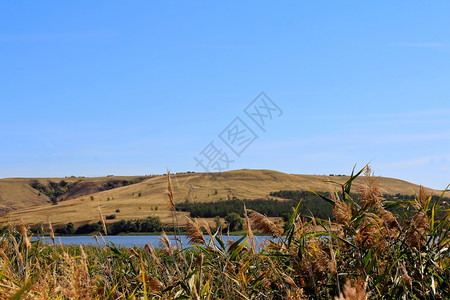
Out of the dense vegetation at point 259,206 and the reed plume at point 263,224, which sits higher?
the reed plume at point 263,224

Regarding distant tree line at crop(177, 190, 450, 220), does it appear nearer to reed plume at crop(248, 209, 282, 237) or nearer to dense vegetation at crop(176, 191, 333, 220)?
dense vegetation at crop(176, 191, 333, 220)

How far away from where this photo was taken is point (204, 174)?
11994cm

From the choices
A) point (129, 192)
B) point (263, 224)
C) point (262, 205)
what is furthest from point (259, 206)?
point (263, 224)

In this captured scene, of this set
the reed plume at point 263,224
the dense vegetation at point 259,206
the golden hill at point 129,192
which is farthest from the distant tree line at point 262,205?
the reed plume at point 263,224

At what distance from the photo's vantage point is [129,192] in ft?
377

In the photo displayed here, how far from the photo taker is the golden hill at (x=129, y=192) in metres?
86.9

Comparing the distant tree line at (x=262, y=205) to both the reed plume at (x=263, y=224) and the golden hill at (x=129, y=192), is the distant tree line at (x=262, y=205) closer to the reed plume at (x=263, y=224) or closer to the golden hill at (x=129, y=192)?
the golden hill at (x=129, y=192)

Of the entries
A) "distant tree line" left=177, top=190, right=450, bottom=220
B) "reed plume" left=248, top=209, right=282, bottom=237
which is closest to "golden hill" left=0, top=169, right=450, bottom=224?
"distant tree line" left=177, top=190, right=450, bottom=220

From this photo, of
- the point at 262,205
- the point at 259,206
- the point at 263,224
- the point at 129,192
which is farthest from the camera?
the point at 129,192

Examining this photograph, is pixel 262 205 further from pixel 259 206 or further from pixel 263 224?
pixel 263 224

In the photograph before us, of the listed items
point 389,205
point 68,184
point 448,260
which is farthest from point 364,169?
point 68,184

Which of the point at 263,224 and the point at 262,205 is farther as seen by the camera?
the point at 262,205

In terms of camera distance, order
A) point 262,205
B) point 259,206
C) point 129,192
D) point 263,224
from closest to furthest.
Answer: point 263,224 → point 259,206 → point 262,205 → point 129,192

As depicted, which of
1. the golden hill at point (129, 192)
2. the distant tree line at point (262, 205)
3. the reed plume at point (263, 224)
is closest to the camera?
the reed plume at point (263, 224)
